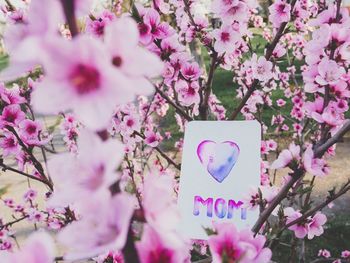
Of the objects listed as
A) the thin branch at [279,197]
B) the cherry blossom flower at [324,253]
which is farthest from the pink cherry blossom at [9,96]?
the cherry blossom flower at [324,253]

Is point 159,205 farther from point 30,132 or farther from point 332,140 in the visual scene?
point 30,132

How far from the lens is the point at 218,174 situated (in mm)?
1398

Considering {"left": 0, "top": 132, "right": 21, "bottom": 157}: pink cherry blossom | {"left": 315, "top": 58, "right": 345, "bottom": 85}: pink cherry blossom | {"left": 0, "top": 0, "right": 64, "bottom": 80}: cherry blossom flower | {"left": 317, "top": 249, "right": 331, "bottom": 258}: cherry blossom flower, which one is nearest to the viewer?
{"left": 0, "top": 0, "right": 64, "bottom": 80}: cherry blossom flower

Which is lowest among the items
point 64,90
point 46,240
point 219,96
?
point 219,96

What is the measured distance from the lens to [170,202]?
55 cm

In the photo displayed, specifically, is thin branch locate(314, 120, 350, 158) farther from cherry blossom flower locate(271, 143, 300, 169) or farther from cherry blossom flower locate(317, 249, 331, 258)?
cherry blossom flower locate(317, 249, 331, 258)

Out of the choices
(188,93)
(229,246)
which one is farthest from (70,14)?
(188,93)

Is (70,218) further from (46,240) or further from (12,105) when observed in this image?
(46,240)

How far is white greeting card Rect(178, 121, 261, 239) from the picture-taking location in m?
1.35

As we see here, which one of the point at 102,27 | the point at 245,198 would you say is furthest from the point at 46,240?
the point at 102,27

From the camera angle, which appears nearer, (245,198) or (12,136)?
(245,198)

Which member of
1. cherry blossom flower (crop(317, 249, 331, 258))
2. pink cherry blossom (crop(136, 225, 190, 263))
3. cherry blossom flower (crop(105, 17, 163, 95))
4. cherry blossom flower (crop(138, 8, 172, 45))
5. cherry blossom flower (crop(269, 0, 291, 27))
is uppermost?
cherry blossom flower (crop(269, 0, 291, 27))

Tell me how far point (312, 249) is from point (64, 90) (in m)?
3.46

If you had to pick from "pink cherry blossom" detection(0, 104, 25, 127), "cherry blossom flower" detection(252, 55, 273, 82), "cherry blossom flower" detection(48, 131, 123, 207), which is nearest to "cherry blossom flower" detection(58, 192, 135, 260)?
"cherry blossom flower" detection(48, 131, 123, 207)
